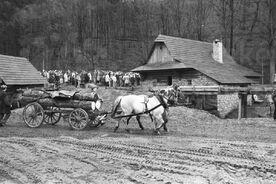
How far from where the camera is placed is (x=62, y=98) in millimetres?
12773

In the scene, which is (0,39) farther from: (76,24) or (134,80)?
(134,80)

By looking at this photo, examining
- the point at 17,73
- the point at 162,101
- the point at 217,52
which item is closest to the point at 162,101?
the point at 162,101

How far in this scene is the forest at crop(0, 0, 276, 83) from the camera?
158 feet

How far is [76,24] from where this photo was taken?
5622cm

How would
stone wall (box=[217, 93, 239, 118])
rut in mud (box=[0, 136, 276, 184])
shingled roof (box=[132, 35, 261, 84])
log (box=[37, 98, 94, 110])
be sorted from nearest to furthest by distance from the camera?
1. rut in mud (box=[0, 136, 276, 184])
2. log (box=[37, 98, 94, 110])
3. stone wall (box=[217, 93, 239, 118])
4. shingled roof (box=[132, 35, 261, 84])

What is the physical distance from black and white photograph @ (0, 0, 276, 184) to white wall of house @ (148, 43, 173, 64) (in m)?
0.11

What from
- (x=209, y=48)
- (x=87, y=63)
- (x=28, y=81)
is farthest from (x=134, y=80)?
(x=87, y=63)

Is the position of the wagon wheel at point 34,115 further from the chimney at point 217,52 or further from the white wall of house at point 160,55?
the chimney at point 217,52

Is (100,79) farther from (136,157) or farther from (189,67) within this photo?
(136,157)

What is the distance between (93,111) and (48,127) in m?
2.16

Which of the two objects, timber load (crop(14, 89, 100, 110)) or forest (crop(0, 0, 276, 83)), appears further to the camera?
forest (crop(0, 0, 276, 83))

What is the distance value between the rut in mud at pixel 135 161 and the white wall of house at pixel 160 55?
22.2 metres

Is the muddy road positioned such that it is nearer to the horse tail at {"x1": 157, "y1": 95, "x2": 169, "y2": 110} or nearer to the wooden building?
the horse tail at {"x1": 157, "y1": 95, "x2": 169, "y2": 110}

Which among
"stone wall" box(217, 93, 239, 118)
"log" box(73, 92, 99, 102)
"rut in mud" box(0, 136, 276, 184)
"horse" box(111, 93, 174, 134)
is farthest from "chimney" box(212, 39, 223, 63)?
"rut in mud" box(0, 136, 276, 184)
